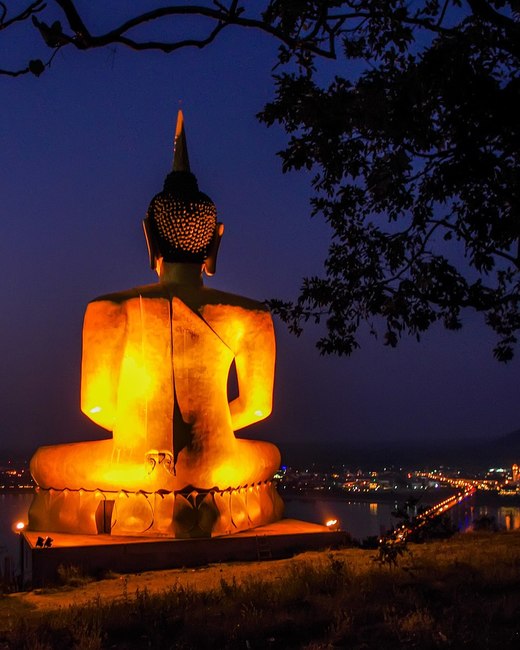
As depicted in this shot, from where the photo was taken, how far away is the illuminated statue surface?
10.7 metres

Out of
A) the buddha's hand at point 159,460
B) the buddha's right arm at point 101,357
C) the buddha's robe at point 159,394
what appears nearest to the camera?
the buddha's hand at point 159,460

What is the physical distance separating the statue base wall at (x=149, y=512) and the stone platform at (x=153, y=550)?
21 centimetres

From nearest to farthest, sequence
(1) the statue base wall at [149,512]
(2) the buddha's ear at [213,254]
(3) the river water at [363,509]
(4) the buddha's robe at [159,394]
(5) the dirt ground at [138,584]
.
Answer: (5) the dirt ground at [138,584] → (1) the statue base wall at [149,512] → (4) the buddha's robe at [159,394] → (2) the buddha's ear at [213,254] → (3) the river water at [363,509]

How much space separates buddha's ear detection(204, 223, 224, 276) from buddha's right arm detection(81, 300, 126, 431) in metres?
1.78

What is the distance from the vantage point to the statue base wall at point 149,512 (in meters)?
10.5

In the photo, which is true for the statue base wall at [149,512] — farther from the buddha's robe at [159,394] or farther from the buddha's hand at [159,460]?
the buddha's hand at [159,460]

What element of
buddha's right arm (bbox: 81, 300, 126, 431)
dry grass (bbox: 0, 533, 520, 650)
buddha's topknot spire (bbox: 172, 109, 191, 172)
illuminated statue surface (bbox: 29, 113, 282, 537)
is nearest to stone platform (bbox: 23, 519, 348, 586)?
illuminated statue surface (bbox: 29, 113, 282, 537)

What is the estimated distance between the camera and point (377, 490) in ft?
94.7

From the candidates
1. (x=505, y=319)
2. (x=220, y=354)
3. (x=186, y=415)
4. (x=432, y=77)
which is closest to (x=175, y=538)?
(x=186, y=415)

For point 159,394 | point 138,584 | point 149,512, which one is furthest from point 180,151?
point 138,584

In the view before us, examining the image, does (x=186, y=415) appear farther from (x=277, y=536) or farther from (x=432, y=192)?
(x=432, y=192)

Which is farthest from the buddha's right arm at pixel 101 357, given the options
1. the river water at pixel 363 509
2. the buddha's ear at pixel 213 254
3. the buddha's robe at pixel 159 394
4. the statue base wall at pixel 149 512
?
the river water at pixel 363 509

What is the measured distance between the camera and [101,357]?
11.3 meters

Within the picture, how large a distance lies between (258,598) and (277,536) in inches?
165
